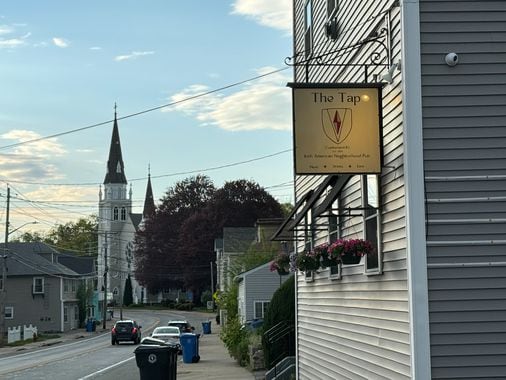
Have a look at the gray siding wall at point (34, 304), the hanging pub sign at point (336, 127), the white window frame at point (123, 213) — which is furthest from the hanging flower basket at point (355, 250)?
the white window frame at point (123, 213)

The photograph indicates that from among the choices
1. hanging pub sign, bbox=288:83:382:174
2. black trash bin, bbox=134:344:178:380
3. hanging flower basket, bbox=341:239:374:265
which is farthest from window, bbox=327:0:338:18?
black trash bin, bbox=134:344:178:380

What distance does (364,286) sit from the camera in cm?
1016

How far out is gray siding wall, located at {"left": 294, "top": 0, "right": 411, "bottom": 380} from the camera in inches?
336

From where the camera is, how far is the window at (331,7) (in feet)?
41.1

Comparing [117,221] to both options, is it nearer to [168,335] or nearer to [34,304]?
[34,304]

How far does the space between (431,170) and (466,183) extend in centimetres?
40

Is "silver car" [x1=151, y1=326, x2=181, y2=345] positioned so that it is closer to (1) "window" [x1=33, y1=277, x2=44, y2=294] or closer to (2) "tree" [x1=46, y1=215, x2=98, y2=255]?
(1) "window" [x1=33, y1=277, x2=44, y2=294]

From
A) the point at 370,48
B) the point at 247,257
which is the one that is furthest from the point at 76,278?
the point at 370,48

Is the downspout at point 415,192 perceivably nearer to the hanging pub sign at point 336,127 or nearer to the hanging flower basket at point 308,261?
the hanging pub sign at point 336,127

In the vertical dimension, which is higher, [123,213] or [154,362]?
[123,213]

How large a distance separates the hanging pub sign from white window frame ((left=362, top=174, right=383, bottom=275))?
0.64m

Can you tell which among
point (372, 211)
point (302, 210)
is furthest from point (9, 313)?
point (372, 211)

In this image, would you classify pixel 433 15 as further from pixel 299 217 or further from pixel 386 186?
pixel 299 217

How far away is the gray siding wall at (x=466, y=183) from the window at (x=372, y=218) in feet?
4.29
